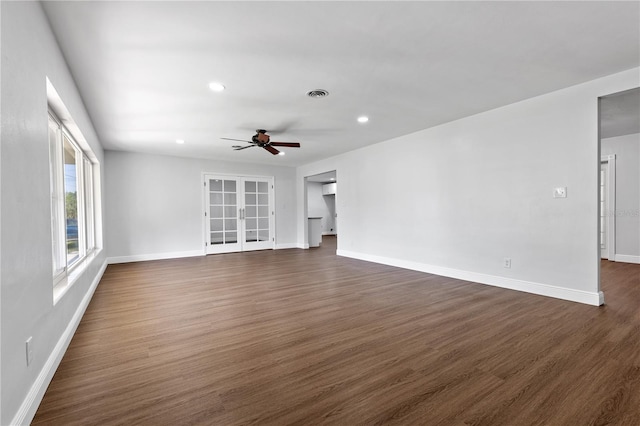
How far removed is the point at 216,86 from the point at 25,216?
86.5 inches

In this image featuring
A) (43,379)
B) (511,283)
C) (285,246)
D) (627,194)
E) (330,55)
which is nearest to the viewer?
(43,379)

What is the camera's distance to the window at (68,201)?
2.77 metres

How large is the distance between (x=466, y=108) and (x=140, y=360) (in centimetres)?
463

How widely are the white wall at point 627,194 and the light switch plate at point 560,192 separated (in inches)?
145

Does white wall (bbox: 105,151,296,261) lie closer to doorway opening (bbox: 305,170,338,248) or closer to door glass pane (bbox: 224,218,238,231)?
door glass pane (bbox: 224,218,238,231)

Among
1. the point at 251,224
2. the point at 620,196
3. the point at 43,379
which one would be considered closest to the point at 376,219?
the point at 251,224

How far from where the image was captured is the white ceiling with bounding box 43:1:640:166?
6.86ft

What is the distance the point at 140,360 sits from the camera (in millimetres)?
2236

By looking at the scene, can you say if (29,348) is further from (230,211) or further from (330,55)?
(230,211)

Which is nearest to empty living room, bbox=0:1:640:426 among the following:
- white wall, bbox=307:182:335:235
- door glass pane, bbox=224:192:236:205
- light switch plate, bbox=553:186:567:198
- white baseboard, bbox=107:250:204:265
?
light switch plate, bbox=553:186:567:198

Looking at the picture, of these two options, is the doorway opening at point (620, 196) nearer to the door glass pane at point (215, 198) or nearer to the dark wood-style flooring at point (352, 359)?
the dark wood-style flooring at point (352, 359)

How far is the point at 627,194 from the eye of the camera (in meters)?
5.73

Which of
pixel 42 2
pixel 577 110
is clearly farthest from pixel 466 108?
pixel 42 2

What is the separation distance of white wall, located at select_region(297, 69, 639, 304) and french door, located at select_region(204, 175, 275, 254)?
12.2 feet
